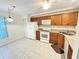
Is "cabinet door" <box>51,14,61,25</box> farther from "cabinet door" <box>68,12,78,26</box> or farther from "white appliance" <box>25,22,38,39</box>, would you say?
"white appliance" <box>25,22,38,39</box>

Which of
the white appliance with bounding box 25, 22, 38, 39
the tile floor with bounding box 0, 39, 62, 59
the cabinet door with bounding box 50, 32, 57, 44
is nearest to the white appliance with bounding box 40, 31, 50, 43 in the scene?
the cabinet door with bounding box 50, 32, 57, 44

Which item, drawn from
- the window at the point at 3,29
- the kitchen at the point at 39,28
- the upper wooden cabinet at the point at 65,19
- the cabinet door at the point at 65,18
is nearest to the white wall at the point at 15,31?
the kitchen at the point at 39,28

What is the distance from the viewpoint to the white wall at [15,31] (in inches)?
187

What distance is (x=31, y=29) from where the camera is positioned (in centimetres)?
579

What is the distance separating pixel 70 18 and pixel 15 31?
427 cm

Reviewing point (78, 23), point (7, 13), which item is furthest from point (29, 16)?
point (78, 23)

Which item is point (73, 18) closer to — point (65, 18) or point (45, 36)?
point (65, 18)

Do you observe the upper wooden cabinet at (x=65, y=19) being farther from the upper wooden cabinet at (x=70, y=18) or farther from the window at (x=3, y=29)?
the window at (x=3, y=29)

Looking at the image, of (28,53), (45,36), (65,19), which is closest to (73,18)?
(65,19)

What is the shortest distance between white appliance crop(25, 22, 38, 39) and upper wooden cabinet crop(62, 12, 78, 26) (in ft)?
7.95

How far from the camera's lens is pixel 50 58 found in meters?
2.66

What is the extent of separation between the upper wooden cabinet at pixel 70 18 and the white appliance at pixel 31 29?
2.42 meters

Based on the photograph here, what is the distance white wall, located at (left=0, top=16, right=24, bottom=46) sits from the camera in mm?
4747

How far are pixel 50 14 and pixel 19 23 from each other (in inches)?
117
